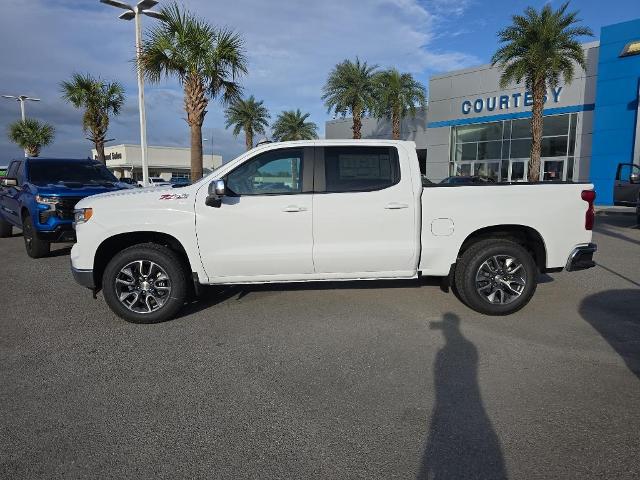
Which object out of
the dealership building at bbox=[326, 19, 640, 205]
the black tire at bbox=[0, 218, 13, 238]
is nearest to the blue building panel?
the dealership building at bbox=[326, 19, 640, 205]

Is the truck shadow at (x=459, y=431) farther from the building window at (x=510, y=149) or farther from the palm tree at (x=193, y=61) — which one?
the building window at (x=510, y=149)

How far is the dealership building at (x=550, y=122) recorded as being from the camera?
81.1 feet

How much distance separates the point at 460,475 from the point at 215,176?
146 inches

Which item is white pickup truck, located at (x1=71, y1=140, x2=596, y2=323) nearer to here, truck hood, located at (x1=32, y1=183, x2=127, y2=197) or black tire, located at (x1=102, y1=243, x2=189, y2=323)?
black tire, located at (x1=102, y1=243, x2=189, y2=323)

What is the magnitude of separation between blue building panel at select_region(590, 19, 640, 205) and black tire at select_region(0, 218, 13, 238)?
28573 mm

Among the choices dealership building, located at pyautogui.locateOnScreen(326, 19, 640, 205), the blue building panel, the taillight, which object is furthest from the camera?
dealership building, located at pyautogui.locateOnScreen(326, 19, 640, 205)

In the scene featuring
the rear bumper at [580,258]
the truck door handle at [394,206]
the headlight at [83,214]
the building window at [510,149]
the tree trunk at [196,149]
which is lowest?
the rear bumper at [580,258]

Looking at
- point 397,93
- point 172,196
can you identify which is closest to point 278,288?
point 172,196

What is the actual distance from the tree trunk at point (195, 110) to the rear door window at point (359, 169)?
10319mm

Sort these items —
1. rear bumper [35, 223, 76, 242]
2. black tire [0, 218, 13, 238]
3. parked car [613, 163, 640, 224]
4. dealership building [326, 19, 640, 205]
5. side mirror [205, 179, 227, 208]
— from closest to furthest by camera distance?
side mirror [205, 179, 227, 208] < rear bumper [35, 223, 76, 242] < black tire [0, 218, 13, 238] < parked car [613, 163, 640, 224] < dealership building [326, 19, 640, 205]

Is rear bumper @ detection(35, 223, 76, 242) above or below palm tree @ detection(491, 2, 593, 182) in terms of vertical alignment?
below

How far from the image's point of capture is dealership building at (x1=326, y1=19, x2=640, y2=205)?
81.1 ft

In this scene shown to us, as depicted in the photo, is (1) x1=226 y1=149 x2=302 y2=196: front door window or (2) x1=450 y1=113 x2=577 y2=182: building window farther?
(2) x1=450 y1=113 x2=577 y2=182: building window

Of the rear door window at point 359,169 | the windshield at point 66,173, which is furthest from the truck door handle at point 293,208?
the windshield at point 66,173
